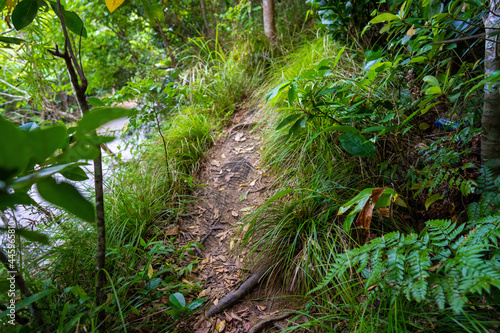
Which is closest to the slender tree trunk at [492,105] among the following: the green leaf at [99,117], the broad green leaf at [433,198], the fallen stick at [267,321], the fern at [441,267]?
the broad green leaf at [433,198]

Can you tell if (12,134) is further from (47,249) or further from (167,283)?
(47,249)

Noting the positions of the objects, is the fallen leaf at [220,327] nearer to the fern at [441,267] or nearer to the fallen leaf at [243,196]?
the fern at [441,267]

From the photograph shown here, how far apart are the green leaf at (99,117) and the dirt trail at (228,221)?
139cm

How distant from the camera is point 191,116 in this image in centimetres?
296

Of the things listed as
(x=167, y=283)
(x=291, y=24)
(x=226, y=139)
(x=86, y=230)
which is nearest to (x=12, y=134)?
(x=167, y=283)

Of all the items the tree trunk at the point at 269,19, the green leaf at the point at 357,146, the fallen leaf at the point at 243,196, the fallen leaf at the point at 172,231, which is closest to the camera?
the green leaf at the point at 357,146

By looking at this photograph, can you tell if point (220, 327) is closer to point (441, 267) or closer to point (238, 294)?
point (238, 294)

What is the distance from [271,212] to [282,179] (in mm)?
407

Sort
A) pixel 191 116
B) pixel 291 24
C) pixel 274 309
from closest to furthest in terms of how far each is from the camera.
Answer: pixel 274 309 → pixel 191 116 → pixel 291 24

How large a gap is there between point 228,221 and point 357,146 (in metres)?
1.17

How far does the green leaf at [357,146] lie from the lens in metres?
1.45

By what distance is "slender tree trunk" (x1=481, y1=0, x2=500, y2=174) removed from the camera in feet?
3.96

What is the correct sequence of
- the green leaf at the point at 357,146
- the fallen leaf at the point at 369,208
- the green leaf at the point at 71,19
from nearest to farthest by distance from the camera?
the green leaf at the point at 71,19
the fallen leaf at the point at 369,208
the green leaf at the point at 357,146

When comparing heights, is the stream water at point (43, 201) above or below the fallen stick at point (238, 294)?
above
